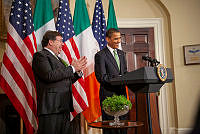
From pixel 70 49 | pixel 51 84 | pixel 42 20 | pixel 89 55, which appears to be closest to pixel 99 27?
pixel 89 55

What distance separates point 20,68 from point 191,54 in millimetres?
3374

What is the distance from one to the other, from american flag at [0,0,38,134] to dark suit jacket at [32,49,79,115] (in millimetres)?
605

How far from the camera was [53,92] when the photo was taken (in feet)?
7.36

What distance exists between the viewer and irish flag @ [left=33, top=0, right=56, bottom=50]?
3219mm

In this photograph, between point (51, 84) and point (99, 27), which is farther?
point (99, 27)

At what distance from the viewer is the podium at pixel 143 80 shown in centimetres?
200

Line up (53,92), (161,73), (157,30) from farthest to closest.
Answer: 1. (157,30)
2. (53,92)
3. (161,73)

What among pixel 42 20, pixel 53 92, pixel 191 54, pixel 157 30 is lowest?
pixel 53 92

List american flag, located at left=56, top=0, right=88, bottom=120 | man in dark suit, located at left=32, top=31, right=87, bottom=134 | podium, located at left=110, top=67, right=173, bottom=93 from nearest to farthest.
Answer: podium, located at left=110, top=67, right=173, bottom=93
man in dark suit, located at left=32, top=31, right=87, bottom=134
american flag, located at left=56, top=0, right=88, bottom=120

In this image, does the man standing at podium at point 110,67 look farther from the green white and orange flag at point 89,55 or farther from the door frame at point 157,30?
the door frame at point 157,30

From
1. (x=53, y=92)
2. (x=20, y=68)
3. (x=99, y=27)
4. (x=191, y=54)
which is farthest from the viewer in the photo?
(x=191, y=54)

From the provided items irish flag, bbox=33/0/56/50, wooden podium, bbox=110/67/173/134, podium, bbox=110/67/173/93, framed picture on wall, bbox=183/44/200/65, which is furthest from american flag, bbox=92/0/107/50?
framed picture on wall, bbox=183/44/200/65

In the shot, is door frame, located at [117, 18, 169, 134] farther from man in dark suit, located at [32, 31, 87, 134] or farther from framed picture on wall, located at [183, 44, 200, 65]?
man in dark suit, located at [32, 31, 87, 134]

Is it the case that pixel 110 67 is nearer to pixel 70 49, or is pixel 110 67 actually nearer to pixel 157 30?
pixel 70 49
